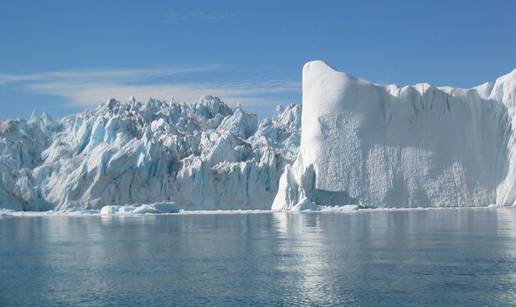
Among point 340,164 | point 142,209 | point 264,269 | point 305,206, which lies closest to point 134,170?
point 142,209

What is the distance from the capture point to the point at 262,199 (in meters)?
51.4

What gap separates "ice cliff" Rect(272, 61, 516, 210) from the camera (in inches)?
1881

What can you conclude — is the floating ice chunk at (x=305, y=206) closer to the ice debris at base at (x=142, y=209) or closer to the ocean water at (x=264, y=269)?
the ice debris at base at (x=142, y=209)

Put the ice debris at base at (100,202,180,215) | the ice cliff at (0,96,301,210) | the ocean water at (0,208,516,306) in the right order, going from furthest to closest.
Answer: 1. the ice cliff at (0,96,301,210)
2. the ice debris at base at (100,202,180,215)
3. the ocean water at (0,208,516,306)

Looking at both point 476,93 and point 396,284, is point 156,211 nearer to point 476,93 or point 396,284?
point 476,93

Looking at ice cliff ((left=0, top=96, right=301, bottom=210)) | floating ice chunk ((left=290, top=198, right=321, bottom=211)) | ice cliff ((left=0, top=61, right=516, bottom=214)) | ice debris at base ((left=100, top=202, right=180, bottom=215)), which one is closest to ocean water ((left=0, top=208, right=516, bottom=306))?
floating ice chunk ((left=290, top=198, right=321, bottom=211))

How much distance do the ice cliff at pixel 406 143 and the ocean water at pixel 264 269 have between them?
21.8m

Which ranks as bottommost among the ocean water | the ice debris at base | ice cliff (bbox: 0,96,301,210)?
the ocean water

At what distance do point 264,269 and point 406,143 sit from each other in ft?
115

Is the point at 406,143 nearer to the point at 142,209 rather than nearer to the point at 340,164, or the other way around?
the point at 340,164

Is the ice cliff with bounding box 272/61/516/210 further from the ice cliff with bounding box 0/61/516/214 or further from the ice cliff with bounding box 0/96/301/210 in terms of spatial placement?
the ice cliff with bounding box 0/96/301/210

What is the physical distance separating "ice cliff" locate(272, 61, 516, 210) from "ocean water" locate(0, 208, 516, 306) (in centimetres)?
2180

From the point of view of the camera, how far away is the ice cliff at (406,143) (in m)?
47.8

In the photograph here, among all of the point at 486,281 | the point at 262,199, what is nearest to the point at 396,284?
the point at 486,281
